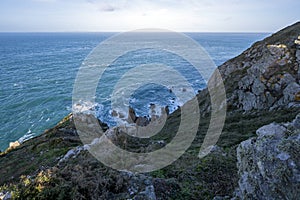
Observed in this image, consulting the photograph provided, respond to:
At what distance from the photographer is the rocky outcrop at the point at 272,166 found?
5.31 m

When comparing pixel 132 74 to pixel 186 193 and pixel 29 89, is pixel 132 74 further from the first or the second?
pixel 186 193

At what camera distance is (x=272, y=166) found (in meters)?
5.67

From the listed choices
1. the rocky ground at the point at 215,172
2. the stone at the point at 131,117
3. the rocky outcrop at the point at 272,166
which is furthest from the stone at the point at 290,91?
the stone at the point at 131,117

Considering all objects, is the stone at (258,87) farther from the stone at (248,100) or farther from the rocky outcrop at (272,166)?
the rocky outcrop at (272,166)

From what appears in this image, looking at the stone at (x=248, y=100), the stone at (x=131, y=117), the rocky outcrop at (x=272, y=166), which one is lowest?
the stone at (x=131, y=117)

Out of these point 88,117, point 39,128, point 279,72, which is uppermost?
point 279,72

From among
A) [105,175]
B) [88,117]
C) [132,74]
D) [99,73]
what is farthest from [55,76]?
[105,175]

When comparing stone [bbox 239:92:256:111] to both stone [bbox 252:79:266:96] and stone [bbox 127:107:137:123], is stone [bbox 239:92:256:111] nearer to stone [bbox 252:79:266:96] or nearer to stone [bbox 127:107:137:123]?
stone [bbox 252:79:266:96]

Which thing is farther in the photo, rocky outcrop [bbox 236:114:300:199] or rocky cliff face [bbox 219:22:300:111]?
rocky cliff face [bbox 219:22:300:111]

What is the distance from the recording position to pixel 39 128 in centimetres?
4206

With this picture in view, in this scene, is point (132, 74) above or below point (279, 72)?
below

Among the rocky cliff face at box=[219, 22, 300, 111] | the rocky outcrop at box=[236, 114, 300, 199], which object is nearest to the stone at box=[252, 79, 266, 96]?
the rocky cliff face at box=[219, 22, 300, 111]

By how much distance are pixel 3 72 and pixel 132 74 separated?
43.7m

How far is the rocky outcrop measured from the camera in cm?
531
